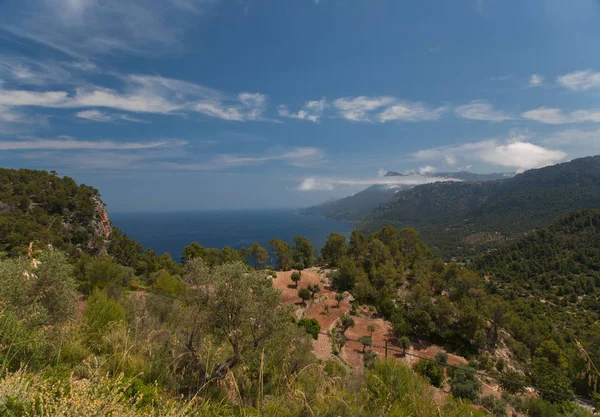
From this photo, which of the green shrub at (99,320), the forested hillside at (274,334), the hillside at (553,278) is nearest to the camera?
the forested hillside at (274,334)

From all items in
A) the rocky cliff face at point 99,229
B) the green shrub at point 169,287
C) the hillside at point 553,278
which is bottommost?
the hillside at point 553,278

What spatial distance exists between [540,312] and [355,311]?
1920 inches

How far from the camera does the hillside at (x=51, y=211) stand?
110 feet

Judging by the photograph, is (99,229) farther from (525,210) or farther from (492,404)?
(525,210)

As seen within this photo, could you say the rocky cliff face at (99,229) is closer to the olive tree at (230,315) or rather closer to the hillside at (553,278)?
the olive tree at (230,315)

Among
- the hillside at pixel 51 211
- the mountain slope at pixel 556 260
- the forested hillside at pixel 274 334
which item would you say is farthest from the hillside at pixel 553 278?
the hillside at pixel 51 211

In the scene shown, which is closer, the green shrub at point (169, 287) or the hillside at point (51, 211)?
the green shrub at point (169, 287)

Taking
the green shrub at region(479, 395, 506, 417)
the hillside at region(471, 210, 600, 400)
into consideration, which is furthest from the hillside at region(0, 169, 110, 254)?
the hillside at region(471, 210, 600, 400)

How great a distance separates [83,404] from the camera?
93.8 inches

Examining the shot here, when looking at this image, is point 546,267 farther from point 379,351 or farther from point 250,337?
point 250,337

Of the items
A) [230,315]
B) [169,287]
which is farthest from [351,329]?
[230,315]

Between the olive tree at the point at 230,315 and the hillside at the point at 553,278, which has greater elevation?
the olive tree at the point at 230,315

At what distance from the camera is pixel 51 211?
44.4 metres

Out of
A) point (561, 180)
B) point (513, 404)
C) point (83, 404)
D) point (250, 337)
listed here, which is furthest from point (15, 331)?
point (561, 180)
